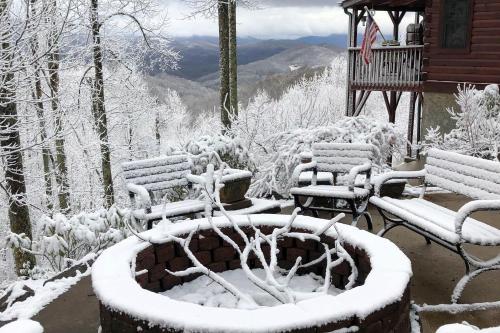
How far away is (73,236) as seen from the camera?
15.9 ft

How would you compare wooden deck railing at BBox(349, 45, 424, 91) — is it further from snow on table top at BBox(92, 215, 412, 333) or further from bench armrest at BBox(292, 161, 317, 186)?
snow on table top at BBox(92, 215, 412, 333)

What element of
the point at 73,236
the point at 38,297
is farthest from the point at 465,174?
the point at 73,236

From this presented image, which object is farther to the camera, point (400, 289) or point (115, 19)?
point (115, 19)

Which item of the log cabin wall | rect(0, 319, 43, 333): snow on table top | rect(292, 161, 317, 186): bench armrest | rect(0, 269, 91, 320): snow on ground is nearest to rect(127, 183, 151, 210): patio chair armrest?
rect(0, 269, 91, 320): snow on ground

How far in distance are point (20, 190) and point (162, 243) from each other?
A: 6385mm

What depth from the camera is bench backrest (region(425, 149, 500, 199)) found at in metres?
3.88

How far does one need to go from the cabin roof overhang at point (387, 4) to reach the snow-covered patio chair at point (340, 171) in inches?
338

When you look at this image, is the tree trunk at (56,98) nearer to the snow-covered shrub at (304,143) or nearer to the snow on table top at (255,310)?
the snow-covered shrub at (304,143)

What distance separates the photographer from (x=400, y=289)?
7.87 feet

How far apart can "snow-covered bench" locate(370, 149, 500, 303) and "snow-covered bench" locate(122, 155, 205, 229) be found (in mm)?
1922

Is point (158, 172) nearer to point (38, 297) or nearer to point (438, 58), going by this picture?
point (38, 297)

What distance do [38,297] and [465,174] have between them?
383 centimetres

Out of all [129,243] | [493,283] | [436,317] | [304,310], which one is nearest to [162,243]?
[129,243]

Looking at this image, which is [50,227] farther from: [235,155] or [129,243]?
[235,155]
